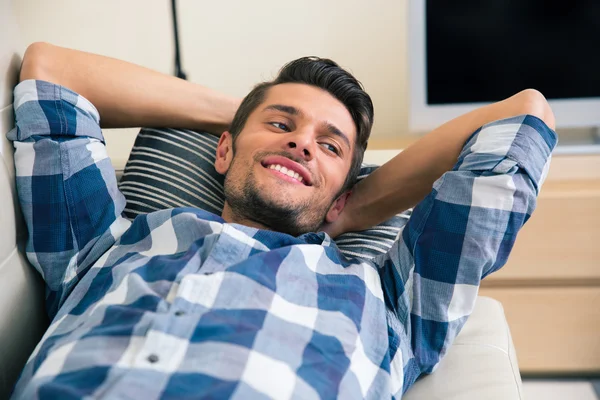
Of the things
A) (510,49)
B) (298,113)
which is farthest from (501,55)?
(298,113)

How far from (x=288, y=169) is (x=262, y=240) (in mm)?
174

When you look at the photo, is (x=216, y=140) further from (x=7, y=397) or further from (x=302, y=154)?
(x=7, y=397)

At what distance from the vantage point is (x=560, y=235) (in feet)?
6.03

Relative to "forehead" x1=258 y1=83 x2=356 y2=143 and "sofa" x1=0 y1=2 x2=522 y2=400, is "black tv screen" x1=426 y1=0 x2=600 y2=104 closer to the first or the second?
"forehead" x1=258 y1=83 x2=356 y2=143

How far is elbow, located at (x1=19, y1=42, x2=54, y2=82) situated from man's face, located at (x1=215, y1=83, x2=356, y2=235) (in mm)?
374

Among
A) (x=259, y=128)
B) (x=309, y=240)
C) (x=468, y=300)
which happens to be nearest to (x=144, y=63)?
(x=259, y=128)

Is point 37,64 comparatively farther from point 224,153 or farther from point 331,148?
point 331,148

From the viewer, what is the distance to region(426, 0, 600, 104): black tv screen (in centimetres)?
188

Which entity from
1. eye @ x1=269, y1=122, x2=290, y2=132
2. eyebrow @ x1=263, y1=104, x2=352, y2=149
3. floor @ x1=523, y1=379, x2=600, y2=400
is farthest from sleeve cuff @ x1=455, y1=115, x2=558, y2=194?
floor @ x1=523, y1=379, x2=600, y2=400

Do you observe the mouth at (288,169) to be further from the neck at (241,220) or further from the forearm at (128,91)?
the forearm at (128,91)

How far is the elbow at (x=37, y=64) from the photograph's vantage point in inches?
47.9

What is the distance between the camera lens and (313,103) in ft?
4.28

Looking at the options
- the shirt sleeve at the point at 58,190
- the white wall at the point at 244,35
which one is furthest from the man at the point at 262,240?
the white wall at the point at 244,35

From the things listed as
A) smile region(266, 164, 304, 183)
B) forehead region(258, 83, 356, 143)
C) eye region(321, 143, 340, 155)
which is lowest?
smile region(266, 164, 304, 183)
